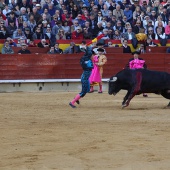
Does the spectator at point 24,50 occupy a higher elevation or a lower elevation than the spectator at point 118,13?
lower

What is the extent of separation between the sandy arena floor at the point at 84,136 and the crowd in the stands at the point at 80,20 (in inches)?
166

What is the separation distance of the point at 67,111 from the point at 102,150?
5245mm

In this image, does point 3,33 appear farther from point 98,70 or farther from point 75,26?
point 98,70

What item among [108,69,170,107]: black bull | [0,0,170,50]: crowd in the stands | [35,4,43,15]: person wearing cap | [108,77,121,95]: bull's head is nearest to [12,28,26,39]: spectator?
[0,0,170,50]: crowd in the stands

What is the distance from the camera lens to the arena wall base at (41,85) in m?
20.2

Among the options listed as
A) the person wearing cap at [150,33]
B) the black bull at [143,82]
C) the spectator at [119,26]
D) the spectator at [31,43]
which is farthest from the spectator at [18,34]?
the black bull at [143,82]

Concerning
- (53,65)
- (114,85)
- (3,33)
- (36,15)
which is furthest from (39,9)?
(114,85)

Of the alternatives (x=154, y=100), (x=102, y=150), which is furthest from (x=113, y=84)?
(x=102, y=150)

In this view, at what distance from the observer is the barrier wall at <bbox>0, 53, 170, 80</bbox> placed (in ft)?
66.5

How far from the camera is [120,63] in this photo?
69.2 ft

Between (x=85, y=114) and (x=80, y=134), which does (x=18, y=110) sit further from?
(x=80, y=134)

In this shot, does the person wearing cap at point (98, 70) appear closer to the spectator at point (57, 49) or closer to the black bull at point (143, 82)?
the spectator at point (57, 49)

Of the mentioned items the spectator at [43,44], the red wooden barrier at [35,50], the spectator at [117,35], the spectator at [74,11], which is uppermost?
the spectator at [74,11]

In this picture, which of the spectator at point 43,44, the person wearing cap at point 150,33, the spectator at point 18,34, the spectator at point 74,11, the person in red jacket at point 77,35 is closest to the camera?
the spectator at point 18,34
